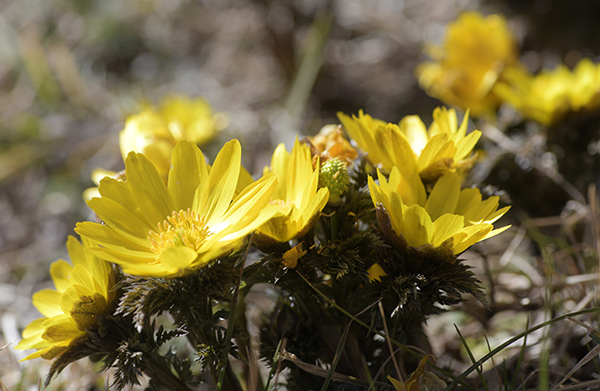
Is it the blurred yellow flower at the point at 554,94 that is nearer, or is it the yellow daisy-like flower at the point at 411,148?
the yellow daisy-like flower at the point at 411,148

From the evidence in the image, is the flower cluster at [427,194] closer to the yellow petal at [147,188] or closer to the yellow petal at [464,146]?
the yellow petal at [464,146]

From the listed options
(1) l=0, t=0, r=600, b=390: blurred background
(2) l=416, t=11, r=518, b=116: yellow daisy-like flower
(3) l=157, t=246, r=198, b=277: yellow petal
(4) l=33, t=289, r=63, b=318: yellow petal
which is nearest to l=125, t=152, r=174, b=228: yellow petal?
(3) l=157, t=246, r=198, b=277: yellow petal

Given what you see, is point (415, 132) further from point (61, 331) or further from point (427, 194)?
point (61, 331)

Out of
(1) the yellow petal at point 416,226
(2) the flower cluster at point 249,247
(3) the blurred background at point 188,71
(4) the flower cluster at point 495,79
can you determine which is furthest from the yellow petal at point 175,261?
(3) the blurred background at point 188,71

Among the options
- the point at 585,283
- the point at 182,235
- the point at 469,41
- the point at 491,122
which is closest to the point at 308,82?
the point at 469,41

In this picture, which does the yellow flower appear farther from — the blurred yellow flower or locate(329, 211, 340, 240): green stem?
the blurred yellow flower

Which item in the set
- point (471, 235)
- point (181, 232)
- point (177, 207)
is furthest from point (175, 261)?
point (471, 235)
